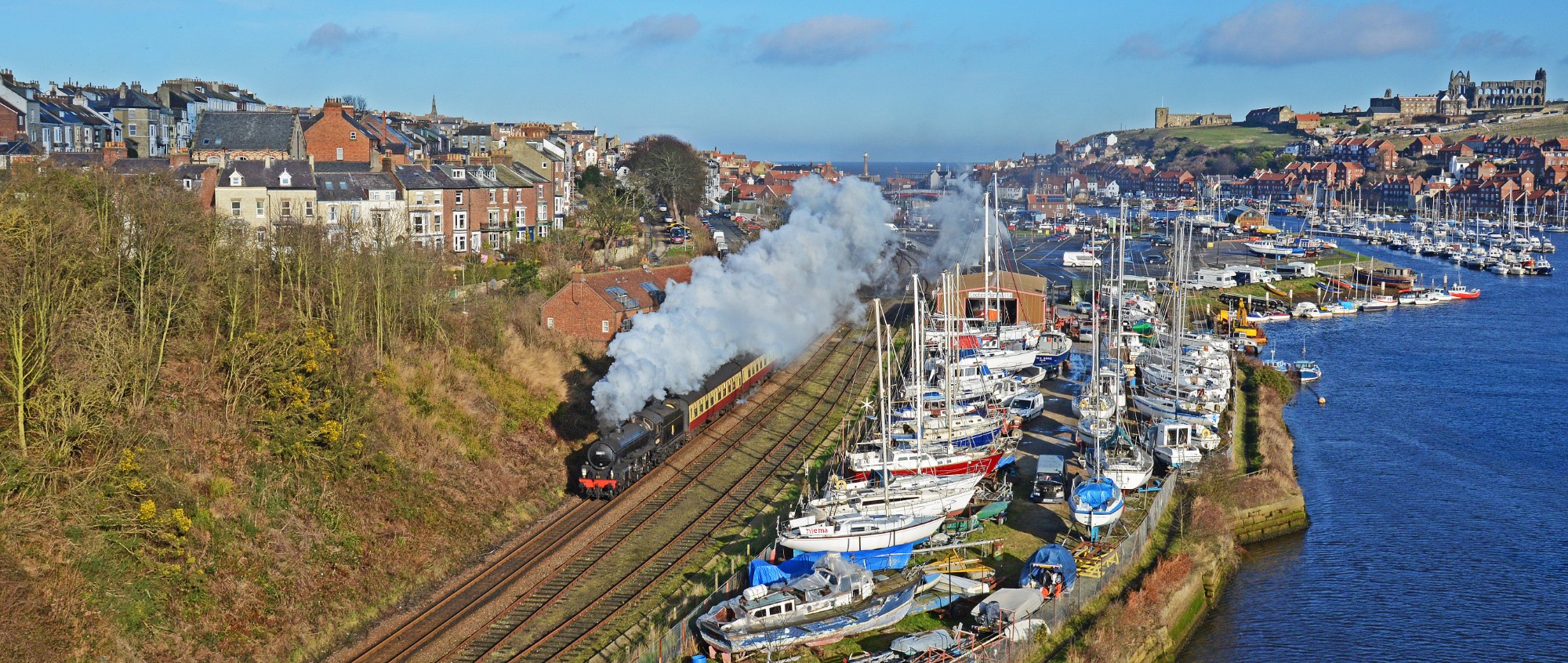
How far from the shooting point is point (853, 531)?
2769cm

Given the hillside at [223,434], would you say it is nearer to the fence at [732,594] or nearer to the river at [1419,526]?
the fence at [732,594]

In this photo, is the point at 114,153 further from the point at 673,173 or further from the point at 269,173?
the point at 673,173

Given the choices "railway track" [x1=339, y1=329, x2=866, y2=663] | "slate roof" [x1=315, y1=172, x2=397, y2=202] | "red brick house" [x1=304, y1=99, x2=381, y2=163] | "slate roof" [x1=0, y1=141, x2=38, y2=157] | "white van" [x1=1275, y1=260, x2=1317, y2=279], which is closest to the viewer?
"railway track" [x1=339, y1=329, x2=866, y2=663]

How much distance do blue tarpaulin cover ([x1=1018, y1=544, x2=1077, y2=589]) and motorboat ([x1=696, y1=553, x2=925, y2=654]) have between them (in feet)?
7.76

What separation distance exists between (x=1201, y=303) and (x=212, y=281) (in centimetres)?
5867

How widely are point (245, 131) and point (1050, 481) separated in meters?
42.2

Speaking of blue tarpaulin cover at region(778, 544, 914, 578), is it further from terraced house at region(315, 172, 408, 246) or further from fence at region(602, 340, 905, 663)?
terraced house at region(315, 172, 408, 246)

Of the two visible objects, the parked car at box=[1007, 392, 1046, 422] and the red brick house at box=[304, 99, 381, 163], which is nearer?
the parked car at box=[1007, 392, 1046, 422]

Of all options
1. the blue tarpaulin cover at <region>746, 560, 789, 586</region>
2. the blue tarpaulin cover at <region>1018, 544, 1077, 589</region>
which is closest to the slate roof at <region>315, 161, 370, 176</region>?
the blue tarpaulin cover at <region>746, 560, 789, 586</region>

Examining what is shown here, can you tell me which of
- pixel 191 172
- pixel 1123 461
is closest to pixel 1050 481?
pixel 1123 461

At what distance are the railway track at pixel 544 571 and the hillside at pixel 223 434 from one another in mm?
1023

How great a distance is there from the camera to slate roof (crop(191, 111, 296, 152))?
57.5 metres

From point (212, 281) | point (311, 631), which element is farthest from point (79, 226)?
point (311, 631)

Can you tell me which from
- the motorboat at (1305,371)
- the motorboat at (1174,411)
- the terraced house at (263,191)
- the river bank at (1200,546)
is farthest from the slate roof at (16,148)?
the motorboat at (1305,371)
